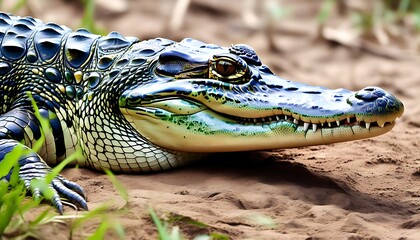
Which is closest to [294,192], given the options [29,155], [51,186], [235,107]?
[235,107]

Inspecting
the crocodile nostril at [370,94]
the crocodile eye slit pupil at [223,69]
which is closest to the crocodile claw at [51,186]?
the crocodile eye slit pupil at [223,69]

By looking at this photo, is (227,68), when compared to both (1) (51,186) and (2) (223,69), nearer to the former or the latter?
(2) (223,69)

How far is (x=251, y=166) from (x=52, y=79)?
1.37 meters

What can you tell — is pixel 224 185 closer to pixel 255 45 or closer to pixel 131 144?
pixel 131 144

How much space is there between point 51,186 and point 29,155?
357mm

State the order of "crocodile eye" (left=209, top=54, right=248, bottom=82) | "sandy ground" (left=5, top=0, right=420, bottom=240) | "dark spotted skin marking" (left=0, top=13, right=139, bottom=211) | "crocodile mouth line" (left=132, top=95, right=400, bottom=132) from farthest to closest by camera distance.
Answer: "dark spotted skin marking" (left=0, top=13, right=139, bottom=211), "crocodile eye" (left=209, top=54, right=248, bottom=82), "crocodile mouth line" (left=132, top=95, right=400, bottom=132), "sandy ground" (left=5, top=0, right=420, bottom=240)

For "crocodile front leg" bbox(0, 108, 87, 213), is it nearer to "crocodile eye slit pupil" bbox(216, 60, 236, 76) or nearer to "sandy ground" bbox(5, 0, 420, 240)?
"sandy ground" bbox(5, 0, 420, 240)

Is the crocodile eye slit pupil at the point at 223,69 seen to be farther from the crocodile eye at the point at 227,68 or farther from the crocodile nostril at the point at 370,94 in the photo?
the crocodile nostril at the point at 370,94

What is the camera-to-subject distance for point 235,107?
14.1 feet

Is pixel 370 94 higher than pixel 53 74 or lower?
higher

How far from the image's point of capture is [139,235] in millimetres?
3418

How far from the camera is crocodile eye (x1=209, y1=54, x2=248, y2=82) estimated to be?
4430mm

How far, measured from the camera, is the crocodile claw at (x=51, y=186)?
12.2ft

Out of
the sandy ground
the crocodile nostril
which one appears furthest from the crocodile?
the sandy ground
